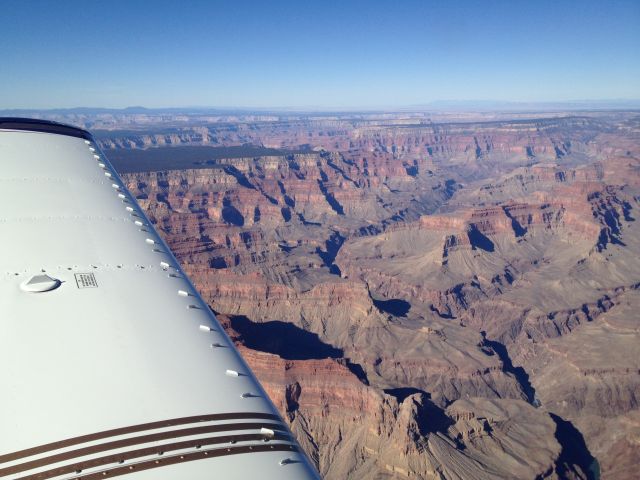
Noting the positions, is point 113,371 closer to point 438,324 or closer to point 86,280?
point 86,280

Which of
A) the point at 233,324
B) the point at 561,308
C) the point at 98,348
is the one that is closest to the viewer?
the point at 98,348

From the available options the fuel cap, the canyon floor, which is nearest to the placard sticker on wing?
the fuel cap

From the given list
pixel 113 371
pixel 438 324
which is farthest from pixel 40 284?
pixel 438 324

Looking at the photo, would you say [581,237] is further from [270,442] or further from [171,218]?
[270,442]

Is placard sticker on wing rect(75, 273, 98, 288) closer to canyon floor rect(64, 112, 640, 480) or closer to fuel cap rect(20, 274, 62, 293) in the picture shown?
fuel cap rect(20, 274, 62, 293)

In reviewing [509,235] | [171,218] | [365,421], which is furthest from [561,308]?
[171,218]

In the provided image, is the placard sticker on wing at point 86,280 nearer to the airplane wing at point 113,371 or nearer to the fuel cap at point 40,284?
the airplane wing at point 113,371
